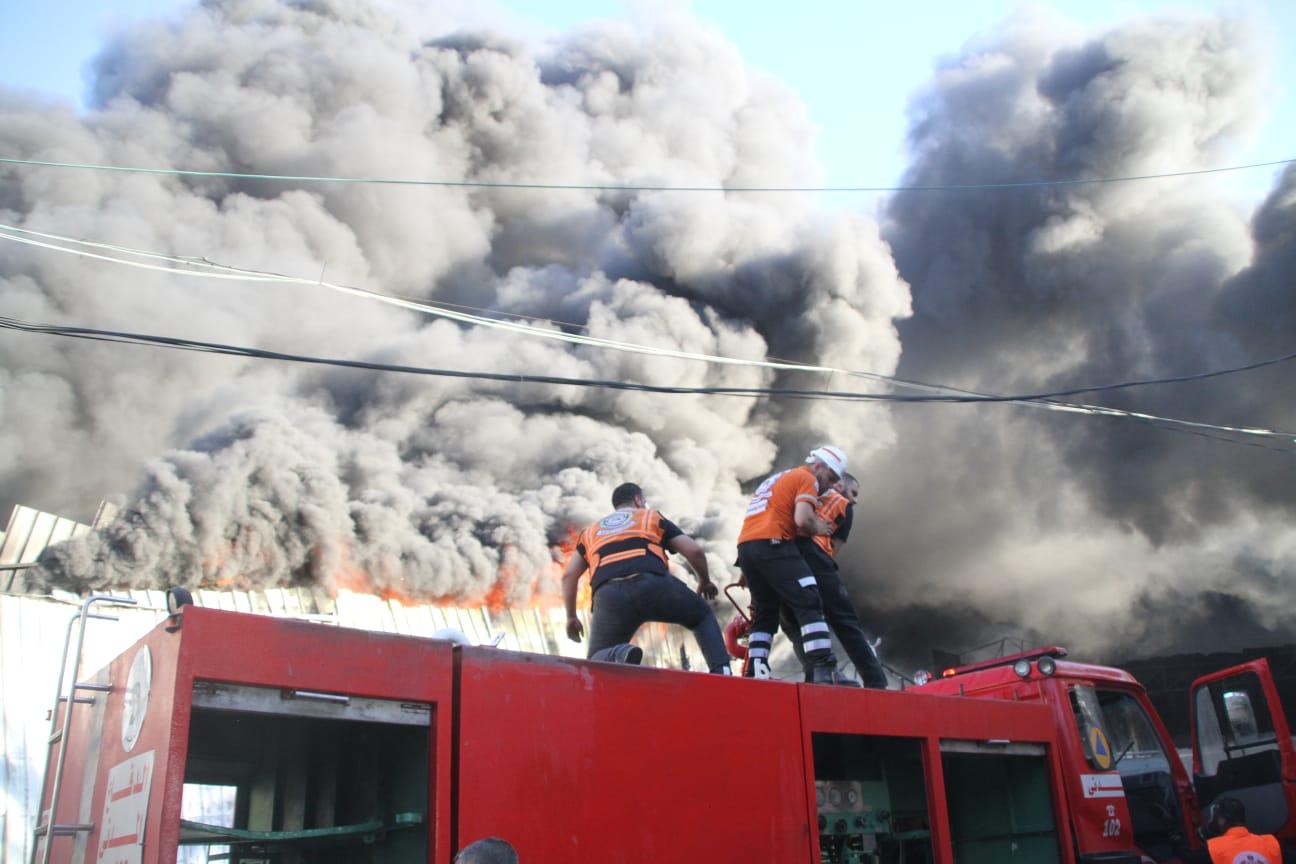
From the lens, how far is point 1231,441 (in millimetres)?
19453

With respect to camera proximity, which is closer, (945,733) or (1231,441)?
(945,733)

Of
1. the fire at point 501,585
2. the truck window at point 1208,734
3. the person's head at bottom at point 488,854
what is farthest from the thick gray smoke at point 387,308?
the person's head at bottom at point 488,854

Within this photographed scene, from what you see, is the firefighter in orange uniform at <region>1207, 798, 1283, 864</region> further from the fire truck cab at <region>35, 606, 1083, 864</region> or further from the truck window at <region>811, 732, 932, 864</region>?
the fire truck cab at <region>35, 606, 1083, 864</region>

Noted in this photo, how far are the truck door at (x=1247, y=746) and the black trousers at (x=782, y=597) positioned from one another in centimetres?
305

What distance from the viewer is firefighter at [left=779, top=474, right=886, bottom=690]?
5.70 meters

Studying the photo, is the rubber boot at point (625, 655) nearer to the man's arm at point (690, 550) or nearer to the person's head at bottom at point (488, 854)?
the man's arm at point (690, 550)

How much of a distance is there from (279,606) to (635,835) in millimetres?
13221

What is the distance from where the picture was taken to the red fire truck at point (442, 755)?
121 inches

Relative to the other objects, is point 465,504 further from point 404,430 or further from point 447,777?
point 447,777

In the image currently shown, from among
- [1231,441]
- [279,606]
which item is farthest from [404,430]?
[1231,441]

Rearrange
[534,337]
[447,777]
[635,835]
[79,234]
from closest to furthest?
1. [447,777]
2. [635,835]
3. [79,234]
4. [534,337]

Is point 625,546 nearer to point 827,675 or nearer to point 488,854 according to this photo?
point 827,675

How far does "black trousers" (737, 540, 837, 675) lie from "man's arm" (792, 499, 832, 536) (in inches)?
5.6

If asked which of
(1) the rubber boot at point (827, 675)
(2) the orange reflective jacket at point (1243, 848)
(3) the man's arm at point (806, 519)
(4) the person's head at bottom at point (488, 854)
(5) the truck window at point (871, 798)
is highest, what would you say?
(3) the man's arm at point (806, 519)
